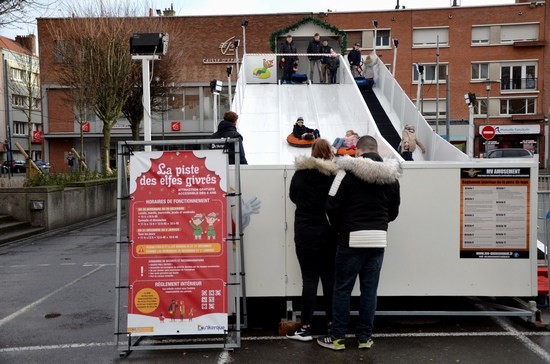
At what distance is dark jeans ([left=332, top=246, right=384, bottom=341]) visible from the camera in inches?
221

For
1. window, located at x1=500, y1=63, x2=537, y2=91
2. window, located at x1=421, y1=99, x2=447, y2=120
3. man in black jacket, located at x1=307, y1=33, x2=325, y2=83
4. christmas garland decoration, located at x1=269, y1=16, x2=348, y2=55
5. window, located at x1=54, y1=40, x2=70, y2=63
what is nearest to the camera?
man in black jacket, located at x1=307, y1=33, x2=325, y2=83

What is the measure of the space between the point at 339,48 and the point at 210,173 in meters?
23.1

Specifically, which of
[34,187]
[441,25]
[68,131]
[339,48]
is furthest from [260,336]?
[441,25]

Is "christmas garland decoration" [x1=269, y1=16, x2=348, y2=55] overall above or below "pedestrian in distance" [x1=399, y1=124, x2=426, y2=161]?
above

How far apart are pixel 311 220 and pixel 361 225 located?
1.90 feet

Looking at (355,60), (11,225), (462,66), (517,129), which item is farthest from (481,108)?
(11,225)

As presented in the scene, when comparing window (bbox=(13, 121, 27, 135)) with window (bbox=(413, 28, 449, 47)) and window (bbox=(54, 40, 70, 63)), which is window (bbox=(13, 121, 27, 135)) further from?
window (bbox=(413, 28, 449, 47))

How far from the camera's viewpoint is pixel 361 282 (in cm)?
574

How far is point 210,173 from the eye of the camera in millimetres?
5871

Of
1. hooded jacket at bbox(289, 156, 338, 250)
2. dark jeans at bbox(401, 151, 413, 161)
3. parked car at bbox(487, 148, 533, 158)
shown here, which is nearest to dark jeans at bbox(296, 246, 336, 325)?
hooded jacket at bbox(289, 156, 338, 250)

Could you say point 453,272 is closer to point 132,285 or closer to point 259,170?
point 259,170

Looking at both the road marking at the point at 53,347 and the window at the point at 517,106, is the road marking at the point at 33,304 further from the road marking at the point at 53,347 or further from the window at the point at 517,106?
A: the window at the point at 517,106

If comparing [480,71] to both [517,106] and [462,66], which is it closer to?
[462,66]

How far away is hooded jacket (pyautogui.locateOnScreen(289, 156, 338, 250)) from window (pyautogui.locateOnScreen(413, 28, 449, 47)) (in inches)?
1770
